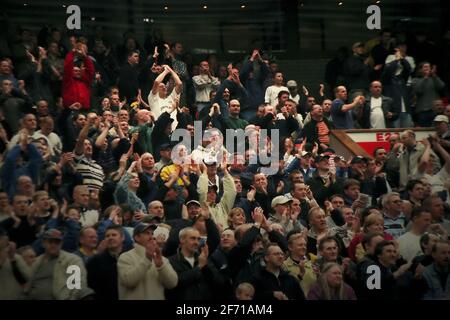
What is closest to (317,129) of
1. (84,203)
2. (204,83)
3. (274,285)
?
(204,83)

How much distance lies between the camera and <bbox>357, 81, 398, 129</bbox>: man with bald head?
1573 centimetres

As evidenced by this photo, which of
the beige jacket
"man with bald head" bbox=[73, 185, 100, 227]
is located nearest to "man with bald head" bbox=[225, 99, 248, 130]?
"man with bald head" bbox=[73, 185, 100, 227]

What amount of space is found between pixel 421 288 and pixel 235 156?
114 inches

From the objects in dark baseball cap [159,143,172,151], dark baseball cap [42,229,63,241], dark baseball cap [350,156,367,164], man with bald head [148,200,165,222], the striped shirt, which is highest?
dark baseball cap [159,143,172,151]

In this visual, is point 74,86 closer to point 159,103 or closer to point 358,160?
point 159,103

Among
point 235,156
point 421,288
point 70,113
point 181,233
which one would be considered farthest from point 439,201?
point 70,113

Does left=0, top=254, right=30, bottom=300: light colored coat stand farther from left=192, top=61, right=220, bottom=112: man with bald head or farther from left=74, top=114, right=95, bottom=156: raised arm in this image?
left=192, top=61, right=220, bottom=112: man with bald head

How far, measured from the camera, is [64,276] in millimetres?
11320

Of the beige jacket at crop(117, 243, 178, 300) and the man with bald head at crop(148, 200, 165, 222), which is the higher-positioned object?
the man with bald head at crop(148, 200, 165, 222)

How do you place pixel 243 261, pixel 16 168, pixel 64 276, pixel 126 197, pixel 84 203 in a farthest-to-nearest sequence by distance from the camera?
pixel 126 197
pixel 16 168
pixel 84 203
pixel 243 261
pixel 64 276

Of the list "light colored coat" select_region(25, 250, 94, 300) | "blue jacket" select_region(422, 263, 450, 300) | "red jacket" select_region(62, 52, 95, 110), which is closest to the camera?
"light colored coat" select_region(25, 250, 94, 300)

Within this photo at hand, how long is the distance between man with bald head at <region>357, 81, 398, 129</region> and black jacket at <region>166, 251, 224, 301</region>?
4.80 metres

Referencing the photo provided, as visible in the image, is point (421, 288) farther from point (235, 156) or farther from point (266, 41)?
point (266, 41)

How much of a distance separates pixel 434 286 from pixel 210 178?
278cm
